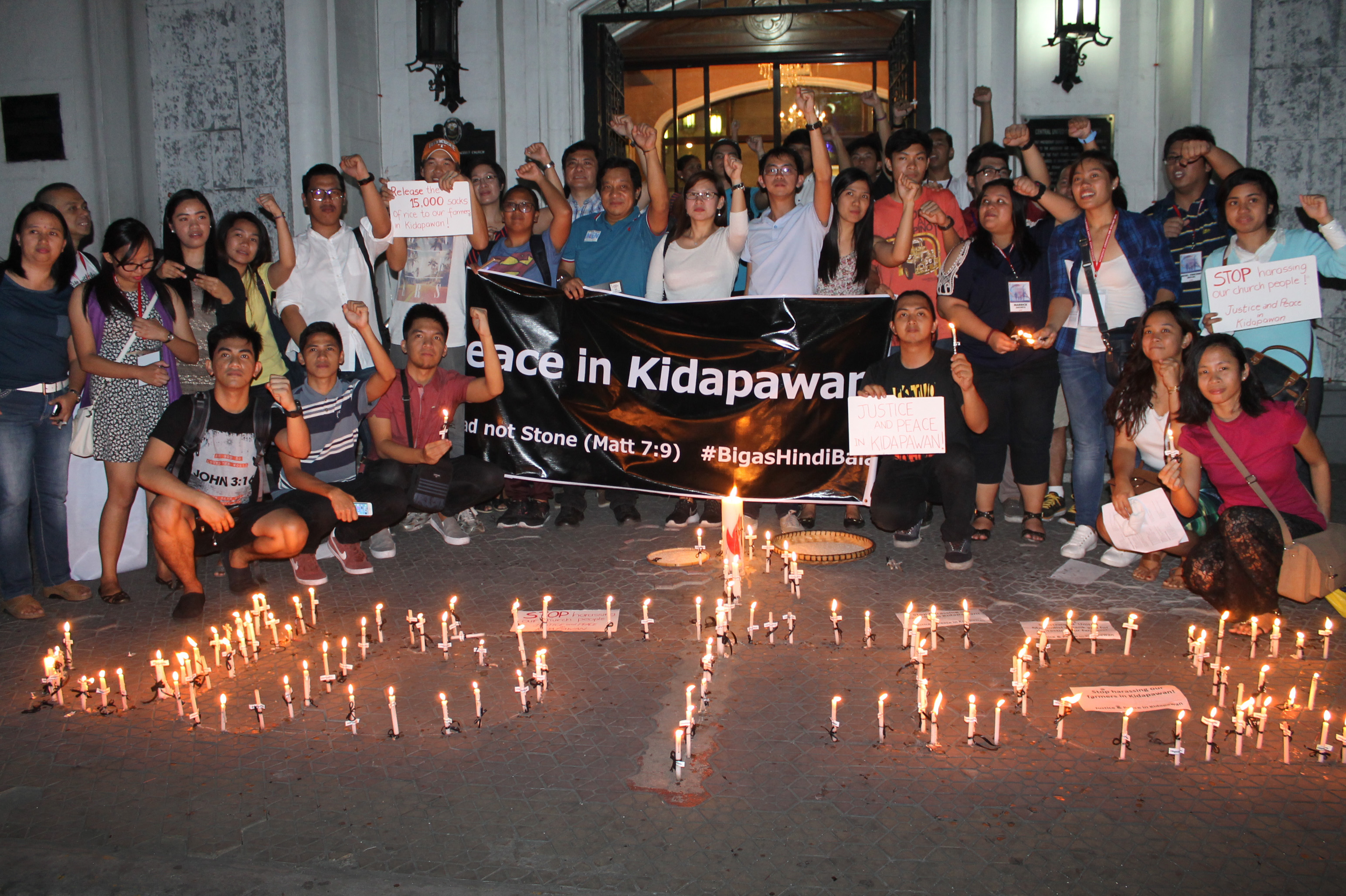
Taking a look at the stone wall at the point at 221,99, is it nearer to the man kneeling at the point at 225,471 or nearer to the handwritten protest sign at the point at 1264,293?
the man kneeling at the point at 225,471

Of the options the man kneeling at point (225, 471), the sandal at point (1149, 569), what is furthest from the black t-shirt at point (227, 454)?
the sandal at point (1149, 569)

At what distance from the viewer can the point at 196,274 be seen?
6.16 metres

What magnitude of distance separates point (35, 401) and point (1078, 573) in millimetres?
5823

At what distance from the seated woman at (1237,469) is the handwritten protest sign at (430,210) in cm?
450

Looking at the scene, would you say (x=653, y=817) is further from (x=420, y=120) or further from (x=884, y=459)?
(x=420, y=120)

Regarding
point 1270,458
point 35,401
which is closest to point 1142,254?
point 1270,458

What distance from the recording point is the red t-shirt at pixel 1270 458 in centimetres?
505

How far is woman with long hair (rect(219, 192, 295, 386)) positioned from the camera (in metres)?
6.50

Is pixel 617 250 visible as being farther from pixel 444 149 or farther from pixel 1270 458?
pixel 1270 458

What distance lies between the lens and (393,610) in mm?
5461

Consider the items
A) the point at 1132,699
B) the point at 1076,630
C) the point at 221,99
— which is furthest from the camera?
the point at 221,99

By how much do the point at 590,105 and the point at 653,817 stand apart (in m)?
8.56

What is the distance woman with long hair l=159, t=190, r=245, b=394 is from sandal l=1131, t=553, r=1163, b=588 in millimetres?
5428

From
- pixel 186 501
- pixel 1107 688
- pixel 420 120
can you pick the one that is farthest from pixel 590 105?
pixel 1107 688
